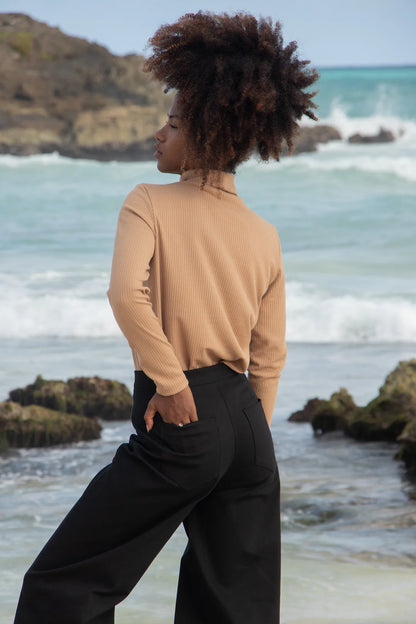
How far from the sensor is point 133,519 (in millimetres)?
1753

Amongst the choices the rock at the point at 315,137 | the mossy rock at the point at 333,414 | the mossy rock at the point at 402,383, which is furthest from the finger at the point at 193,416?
the rock at the point at 315,137

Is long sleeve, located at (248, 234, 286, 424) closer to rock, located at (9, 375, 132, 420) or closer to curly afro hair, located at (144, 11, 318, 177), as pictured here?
curly afro hair, located at (144, 11, 318, 177)

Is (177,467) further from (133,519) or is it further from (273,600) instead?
(273,600)

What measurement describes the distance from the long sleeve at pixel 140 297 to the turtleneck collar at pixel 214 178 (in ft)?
0.46

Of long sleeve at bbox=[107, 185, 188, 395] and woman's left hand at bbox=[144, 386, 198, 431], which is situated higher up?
long sleeve at bbox=[107, 185, 188, 395]

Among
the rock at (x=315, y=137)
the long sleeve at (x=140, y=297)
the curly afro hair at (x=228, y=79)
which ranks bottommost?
the long sleeve at (x=140, y=297)

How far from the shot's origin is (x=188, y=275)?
5.80 ft

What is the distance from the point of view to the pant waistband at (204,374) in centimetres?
179

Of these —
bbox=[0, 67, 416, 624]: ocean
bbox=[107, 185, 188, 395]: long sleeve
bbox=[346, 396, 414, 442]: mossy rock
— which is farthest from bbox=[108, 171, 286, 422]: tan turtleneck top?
bbox=[346, 396, 414, 442]: mossy rock

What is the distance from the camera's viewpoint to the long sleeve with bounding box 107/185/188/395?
5.47 feet

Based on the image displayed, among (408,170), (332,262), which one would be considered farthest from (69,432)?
(408,170)

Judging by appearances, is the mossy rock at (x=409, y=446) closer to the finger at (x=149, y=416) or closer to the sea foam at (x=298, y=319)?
the finger at (x=149, y=416)

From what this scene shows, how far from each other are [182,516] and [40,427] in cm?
337

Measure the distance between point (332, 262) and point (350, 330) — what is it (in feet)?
15.5
